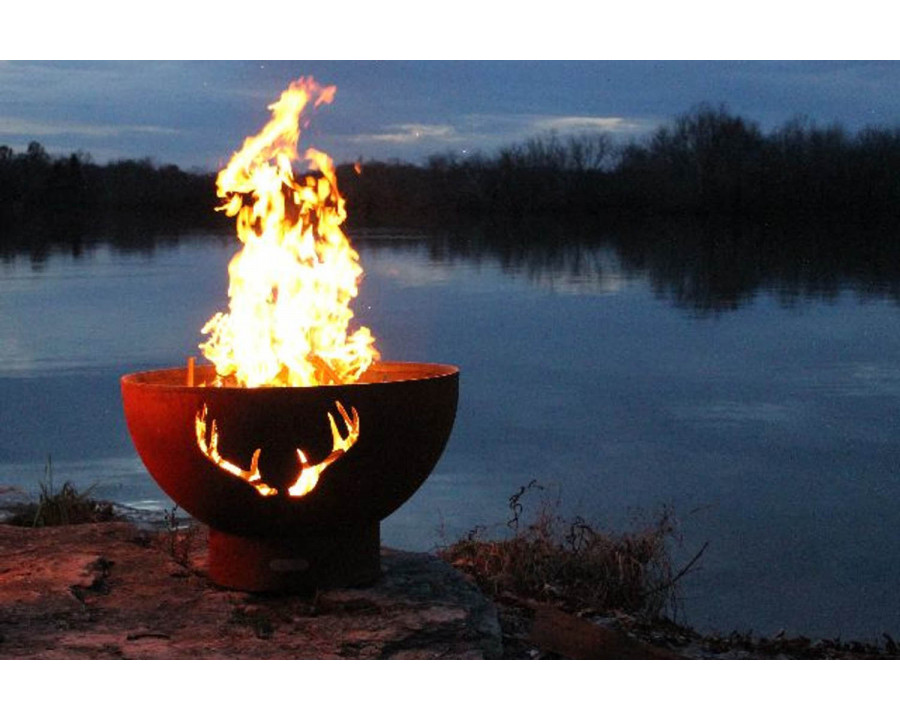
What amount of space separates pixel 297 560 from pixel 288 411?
28.0 inches

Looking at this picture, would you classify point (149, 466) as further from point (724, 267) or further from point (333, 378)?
point (724, 267)

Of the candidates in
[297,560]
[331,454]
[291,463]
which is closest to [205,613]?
[297,560]

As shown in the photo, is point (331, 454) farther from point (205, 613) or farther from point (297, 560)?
point (205, 613)

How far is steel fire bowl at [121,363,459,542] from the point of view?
4363 mm

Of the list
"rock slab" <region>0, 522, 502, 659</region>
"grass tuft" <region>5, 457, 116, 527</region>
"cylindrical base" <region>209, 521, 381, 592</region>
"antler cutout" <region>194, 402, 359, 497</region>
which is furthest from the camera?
"grass tuft" <region>5, 457, 116, 527</region>

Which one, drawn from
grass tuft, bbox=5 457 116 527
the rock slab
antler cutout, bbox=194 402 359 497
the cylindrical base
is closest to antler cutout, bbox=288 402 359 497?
antler cutout, bbox=194 402 359 497

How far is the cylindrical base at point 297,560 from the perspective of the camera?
15.6 ft

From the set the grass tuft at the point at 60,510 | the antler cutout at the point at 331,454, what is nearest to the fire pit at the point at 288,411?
the antler cutout at the point at 331,454

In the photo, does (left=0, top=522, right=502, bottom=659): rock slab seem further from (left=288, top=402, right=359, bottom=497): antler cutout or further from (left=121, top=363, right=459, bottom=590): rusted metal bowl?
(left=288, top=402, right=359, bottom=497): antler cutout

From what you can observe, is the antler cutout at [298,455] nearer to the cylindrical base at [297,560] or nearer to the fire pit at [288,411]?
the fire pit at [288,411]

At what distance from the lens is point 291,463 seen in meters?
4.43

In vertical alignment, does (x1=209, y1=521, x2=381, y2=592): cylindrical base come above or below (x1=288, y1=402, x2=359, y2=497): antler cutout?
below

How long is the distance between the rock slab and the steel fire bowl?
1.01 ft

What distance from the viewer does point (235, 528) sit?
4699 millimetres
